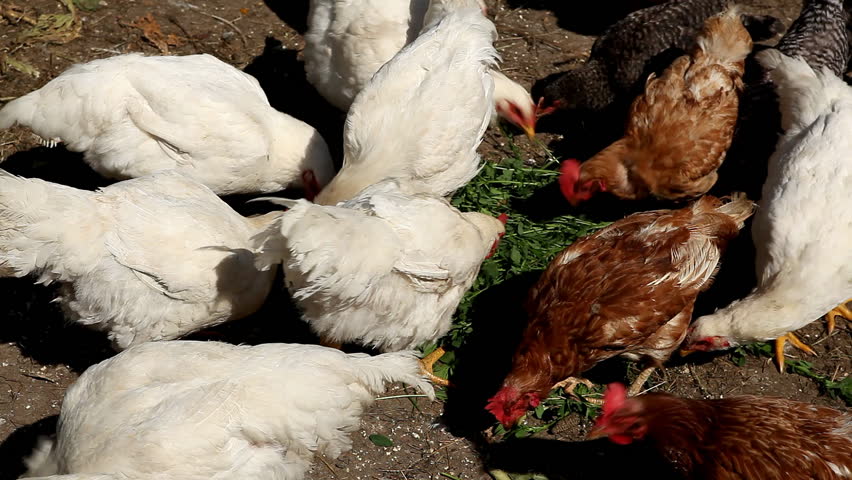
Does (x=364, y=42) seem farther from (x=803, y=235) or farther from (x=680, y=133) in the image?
(x=803, y=235)

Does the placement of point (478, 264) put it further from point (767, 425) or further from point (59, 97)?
point (59, 97)

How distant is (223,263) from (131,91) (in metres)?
1.14

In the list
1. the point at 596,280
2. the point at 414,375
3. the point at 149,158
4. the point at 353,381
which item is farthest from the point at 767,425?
the point at 149,158

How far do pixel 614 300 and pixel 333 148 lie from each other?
2.22m

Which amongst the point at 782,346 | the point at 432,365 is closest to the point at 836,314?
the point at 782,346

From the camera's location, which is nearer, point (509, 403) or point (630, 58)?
point (509, 403)

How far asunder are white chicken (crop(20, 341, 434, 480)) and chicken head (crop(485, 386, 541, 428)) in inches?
20.3

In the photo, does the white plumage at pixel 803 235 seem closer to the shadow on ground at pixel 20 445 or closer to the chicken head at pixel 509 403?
the chicken head at pixel 509 403

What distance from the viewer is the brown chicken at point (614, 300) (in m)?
3.22

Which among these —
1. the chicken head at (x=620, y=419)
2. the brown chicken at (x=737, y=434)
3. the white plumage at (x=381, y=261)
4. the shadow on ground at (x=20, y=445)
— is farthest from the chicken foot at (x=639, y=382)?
the shadow on ground at (x=20, y=445)

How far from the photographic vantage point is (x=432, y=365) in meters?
3.71

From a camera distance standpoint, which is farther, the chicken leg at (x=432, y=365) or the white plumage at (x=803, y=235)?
the chicken leg at (x=432, y=365)

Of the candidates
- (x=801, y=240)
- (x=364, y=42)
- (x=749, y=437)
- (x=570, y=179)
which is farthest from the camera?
(x=364, y=42)

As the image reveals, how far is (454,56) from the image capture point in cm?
388
